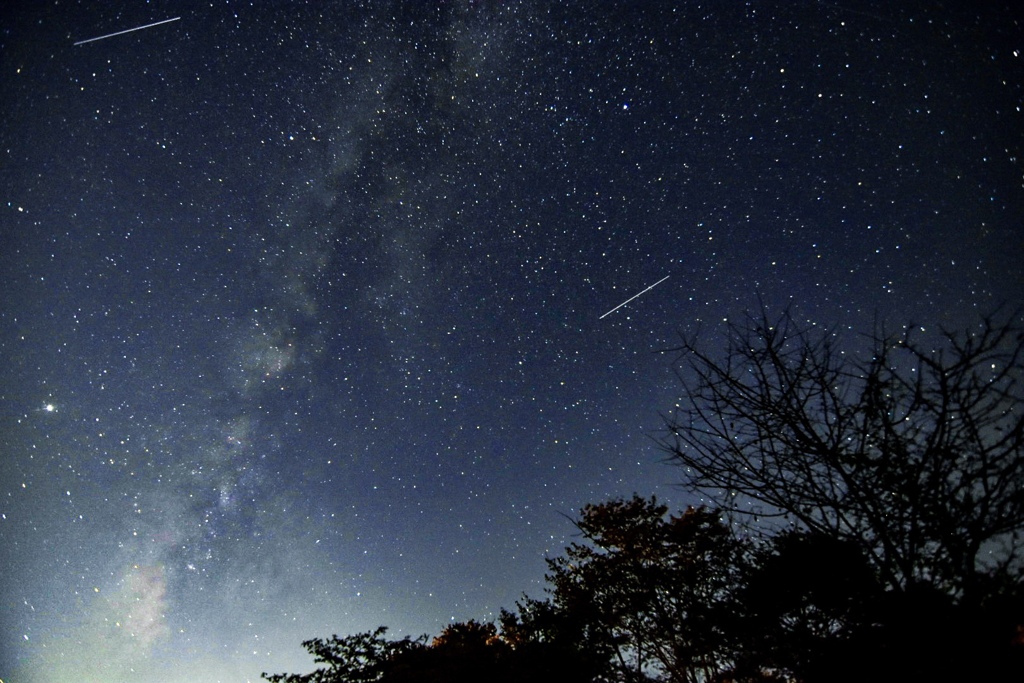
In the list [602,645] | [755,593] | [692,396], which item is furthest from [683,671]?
[692,396]

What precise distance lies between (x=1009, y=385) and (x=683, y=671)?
28.0 ft

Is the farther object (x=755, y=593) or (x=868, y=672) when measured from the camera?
(x=755, y=593)

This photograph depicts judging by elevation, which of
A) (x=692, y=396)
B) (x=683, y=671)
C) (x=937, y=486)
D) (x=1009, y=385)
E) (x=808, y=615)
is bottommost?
(x=683, y=671)

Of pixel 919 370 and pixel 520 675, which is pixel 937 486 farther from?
pixel 520 675

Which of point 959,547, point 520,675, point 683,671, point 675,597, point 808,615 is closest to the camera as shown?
point 959,547

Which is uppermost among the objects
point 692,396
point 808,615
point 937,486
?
point 692,396

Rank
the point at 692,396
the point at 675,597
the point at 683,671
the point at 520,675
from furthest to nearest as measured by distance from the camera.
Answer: the point at 520,675 < the point at 675,597 < the point at 683,671 < the point at 692,396

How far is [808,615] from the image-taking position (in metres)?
4.91

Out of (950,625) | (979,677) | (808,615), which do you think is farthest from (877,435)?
(808,615)

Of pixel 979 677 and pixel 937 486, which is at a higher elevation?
pixel 937 486

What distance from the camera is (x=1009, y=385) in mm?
2543

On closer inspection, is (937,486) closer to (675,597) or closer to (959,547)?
(959,547)

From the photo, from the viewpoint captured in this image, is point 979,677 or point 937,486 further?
point 937,486

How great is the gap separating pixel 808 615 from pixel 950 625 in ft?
9.88
